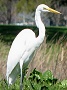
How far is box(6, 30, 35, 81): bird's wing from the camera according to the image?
21.1 ft

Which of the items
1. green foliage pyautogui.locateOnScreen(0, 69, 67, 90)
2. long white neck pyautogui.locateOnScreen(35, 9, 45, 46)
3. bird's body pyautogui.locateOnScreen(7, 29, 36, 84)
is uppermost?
long white neck pyautogui.locateOnScreen(35, 9, 45, 46)

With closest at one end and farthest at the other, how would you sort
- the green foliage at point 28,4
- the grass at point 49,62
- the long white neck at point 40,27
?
the long white neck at point 40,27, the grass at point 49,62, the green foliage at point 28,4

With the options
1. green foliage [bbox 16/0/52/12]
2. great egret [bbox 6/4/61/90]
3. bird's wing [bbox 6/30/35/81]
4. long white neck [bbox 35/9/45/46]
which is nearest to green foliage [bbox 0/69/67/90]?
great egret [bbox 6/4/61/90]

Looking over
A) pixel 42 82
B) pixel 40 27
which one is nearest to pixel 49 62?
pixel 42 82

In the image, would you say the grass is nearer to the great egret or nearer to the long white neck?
the great egret

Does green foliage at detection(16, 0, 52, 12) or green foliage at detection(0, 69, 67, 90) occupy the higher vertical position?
green foliage at detection(0, 69, 67, 90)

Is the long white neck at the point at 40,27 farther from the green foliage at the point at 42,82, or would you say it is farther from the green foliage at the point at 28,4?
the green foliage at the point at 28,4

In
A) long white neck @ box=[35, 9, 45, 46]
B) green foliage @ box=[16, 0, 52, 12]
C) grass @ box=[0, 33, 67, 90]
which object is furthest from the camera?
green foliage @ box=[16, 0, 52, 12]

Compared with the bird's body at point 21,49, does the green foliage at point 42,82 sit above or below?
below

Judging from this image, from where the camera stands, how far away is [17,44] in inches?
253

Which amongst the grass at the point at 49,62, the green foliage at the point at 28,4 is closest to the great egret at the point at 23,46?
the grass at the point at 49,62

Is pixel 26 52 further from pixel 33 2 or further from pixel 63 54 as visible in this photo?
pixel 33 2

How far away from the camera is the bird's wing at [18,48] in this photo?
253 inches

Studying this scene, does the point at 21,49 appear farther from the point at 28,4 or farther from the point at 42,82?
the point at 28,4
